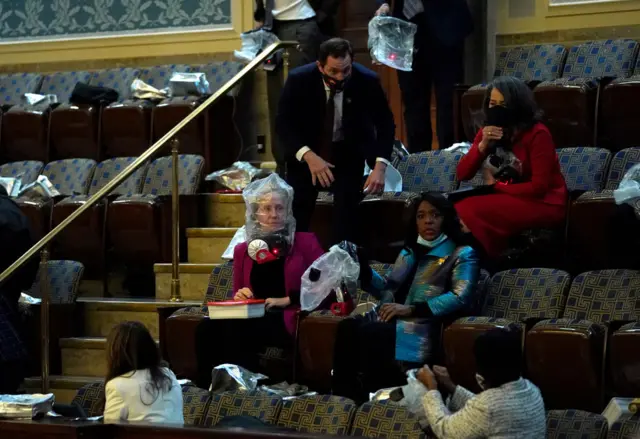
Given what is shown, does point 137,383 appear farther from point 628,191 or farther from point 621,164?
point 621,164

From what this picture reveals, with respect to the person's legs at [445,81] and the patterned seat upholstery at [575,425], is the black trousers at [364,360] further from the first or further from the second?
the person's legs at [445,81]

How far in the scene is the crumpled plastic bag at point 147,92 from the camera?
696cm

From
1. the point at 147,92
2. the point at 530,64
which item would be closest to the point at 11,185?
the point at 147,92

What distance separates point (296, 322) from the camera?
4488 millimetres

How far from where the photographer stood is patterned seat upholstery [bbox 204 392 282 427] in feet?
13.2

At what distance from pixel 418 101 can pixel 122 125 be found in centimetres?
169

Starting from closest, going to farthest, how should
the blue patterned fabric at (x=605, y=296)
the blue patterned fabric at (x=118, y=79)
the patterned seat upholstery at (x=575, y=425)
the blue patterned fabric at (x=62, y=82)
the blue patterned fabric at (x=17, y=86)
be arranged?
1. the patterned seat upholstery at (x=575, y=425)
2. the blue patterned fabric at (x=605, y=296)
3. the blue patterned fabric at (x=118, y=79)
4. the blue patterned fabric at (x=62, y=82)
5. the blue patterned fabric at (x=17, y=86)

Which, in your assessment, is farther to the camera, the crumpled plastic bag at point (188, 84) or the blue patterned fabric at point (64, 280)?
the crumpled plastic bag at point (188, 84)

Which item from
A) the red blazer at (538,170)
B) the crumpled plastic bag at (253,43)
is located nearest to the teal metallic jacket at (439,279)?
the red blazer at (538,170)

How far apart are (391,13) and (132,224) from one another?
5.13 feet

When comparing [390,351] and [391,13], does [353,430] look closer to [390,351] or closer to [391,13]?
[390,351]

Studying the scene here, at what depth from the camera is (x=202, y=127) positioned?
6602mm

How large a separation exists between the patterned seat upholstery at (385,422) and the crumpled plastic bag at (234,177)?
8.40ft

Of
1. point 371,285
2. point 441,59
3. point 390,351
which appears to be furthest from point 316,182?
point 441,59
